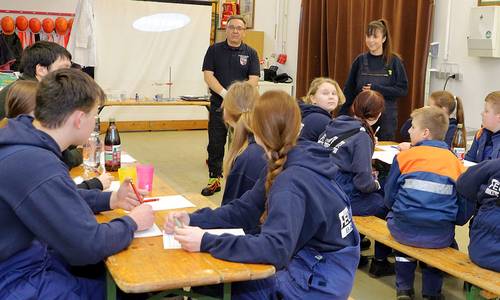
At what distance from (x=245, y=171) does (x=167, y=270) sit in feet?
2.93

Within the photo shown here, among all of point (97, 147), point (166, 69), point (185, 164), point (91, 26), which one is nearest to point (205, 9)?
point (166, 69)

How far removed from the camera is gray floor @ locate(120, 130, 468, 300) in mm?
3686

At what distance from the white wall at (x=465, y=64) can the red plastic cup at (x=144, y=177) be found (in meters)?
4.24

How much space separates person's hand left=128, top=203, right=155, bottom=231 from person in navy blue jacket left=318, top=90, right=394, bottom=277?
168 cm

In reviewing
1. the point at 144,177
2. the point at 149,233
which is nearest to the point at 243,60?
the point at 144,177

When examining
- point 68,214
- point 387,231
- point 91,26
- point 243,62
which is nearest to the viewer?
point 68,214

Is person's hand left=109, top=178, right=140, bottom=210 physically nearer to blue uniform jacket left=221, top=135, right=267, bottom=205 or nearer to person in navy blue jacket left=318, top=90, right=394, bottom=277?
blue uniform jacket left=221, top=135, right=267, bottom=205

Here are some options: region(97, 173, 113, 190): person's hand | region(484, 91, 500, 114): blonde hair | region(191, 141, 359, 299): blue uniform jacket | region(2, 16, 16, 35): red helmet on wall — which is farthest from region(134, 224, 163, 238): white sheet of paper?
region(2, 16, 16, 35): red helmet on wall

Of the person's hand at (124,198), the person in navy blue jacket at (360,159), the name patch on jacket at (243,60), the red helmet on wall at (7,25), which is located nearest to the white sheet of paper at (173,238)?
the person's hand at (124,198)

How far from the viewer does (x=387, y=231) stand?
3.53 m

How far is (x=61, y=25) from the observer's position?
28.9ft

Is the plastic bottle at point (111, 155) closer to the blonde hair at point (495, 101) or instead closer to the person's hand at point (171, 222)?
the person's hand at point (171, 222)

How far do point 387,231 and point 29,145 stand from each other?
2.30 m

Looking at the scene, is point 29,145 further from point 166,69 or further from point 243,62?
point 166,69
